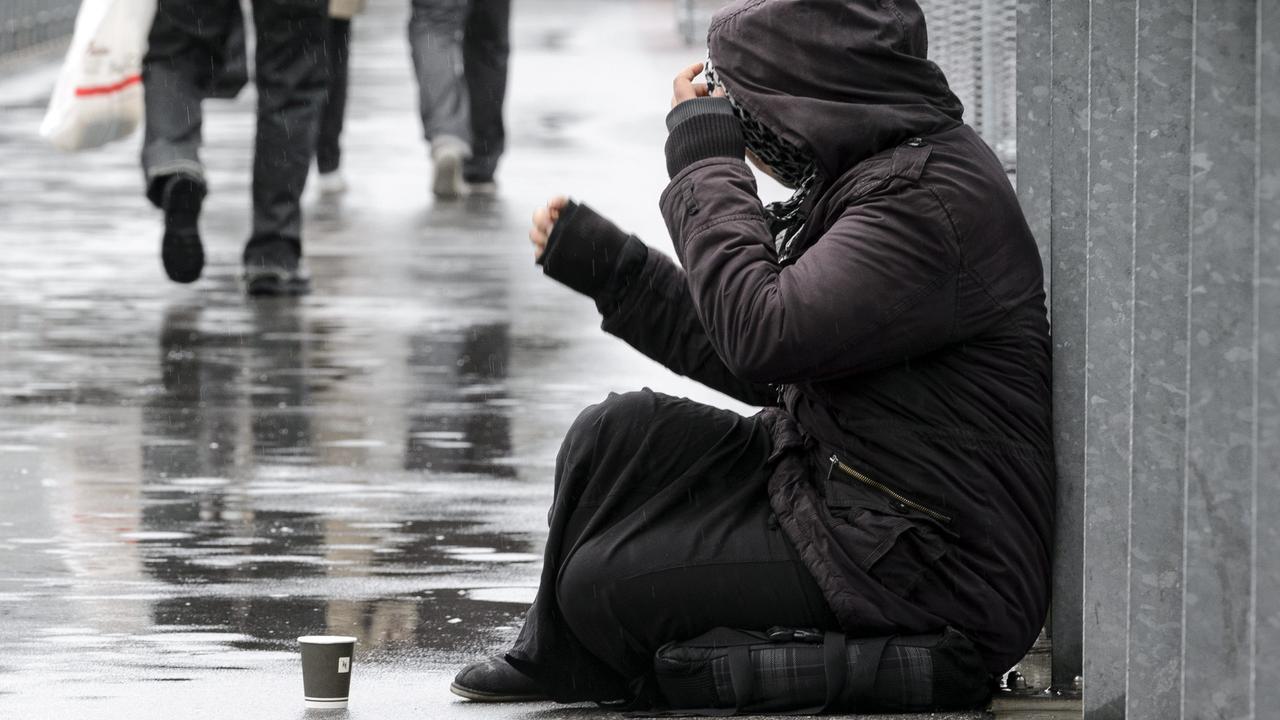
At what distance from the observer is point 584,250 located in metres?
4.20

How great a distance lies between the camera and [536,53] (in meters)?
23.1

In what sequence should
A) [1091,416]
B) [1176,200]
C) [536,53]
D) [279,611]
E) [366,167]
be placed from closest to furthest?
[1176,200] < [1091,416] < [279,611] < [366,167] < [536,53]

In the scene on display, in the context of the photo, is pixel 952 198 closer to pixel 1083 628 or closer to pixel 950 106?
pixel 950 106

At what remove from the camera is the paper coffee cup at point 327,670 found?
404 centimetres

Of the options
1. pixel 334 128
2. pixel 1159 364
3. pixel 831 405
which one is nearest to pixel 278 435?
pixel 831 405

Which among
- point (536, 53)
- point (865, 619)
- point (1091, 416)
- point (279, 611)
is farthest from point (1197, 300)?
point (536, 53)

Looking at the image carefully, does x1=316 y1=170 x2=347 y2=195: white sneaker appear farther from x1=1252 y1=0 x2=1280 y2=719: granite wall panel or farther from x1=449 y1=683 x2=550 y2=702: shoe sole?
x1=1252 y1=0 x2=1280 y2=719: granite wall panel

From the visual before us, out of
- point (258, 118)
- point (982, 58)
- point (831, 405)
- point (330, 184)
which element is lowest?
point (330, 184)

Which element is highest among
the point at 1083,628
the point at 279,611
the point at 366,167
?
the point at 1083,628

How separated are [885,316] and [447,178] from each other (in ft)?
29.4

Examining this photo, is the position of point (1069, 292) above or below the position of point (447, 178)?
above

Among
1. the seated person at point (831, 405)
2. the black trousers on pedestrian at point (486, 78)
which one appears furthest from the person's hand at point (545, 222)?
the black trousers on pedestrian at point (486, 78)

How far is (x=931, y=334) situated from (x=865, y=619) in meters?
0.44

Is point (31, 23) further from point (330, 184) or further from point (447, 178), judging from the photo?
point (447, 178)
